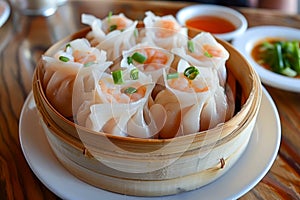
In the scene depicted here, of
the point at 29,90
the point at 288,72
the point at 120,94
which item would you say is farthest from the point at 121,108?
the point at 288,72

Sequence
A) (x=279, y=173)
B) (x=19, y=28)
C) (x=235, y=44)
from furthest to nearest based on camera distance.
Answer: (x=19, y=28), (x=235, y=44), (x=279, y=173)

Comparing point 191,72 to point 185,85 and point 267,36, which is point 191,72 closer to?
point 185,85

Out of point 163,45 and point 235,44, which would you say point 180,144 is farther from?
point 235,44

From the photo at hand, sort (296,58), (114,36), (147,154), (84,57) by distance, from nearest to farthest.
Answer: (147,154) < (84,57) < (114,36) < (296,58)

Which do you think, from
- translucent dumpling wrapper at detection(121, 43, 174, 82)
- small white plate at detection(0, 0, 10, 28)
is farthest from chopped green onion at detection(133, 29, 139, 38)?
small white plate at detection(0, 0, 10, 28)

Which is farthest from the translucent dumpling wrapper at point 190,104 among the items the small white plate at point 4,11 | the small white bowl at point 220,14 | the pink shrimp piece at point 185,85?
the small white plate at point 4,11

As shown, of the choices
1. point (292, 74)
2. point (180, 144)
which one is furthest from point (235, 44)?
point (180, 144)
